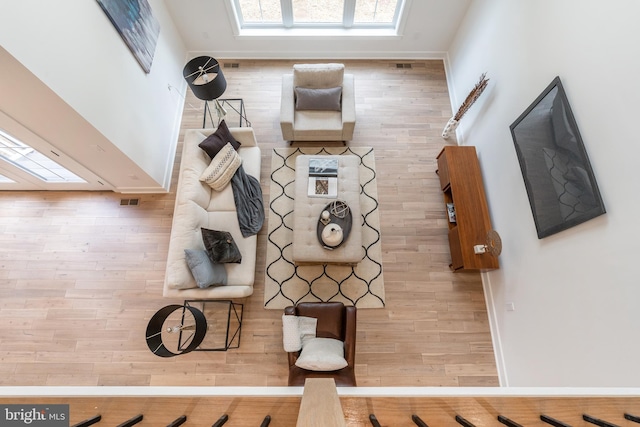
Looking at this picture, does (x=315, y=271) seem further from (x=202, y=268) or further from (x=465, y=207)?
(x=465, y=207)

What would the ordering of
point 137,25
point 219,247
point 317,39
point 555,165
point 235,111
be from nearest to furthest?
point 555,165 → point 219,247 → point 137,25 → point 235,111 → point 317,39

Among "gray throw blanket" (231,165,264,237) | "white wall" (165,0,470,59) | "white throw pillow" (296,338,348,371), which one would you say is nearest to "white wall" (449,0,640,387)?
"white wall" (165,0,470,59)

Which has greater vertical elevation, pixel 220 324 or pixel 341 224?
pixel 341 224

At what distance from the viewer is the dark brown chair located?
2387 millimetres

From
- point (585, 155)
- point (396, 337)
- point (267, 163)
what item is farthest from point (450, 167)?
point (267, 163)

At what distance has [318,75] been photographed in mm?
3566

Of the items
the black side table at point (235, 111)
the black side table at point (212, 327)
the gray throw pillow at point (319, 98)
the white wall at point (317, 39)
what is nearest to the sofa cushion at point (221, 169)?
the black side table at point (235, 111)

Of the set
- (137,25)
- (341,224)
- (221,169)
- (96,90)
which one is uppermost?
(137,25)

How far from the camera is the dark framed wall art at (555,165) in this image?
1.98m

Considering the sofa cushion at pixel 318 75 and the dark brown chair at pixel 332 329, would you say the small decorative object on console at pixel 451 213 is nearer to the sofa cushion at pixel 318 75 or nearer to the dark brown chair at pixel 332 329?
the dark brown chair at pixel 332 329

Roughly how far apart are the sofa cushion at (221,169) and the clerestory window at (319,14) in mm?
2431

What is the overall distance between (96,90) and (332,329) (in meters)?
3.07

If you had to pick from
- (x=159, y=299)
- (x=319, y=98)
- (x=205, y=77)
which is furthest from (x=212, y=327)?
(x=319, y=98)

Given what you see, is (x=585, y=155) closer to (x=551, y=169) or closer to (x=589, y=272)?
(x=551, y=169)
